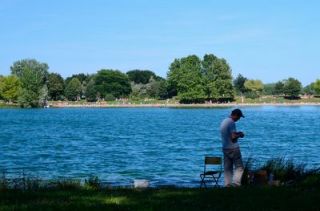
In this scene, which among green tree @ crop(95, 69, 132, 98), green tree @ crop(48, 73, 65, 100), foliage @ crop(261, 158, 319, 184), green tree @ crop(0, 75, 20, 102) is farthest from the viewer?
green tree @ crop(95, 69, 132, 98)

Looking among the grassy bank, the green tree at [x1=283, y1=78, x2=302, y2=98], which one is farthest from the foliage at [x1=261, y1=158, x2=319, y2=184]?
the green tree at [x1=283, y1=78, x2=302, y2=98]

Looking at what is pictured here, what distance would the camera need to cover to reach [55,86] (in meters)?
170

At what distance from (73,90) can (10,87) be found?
24601mm

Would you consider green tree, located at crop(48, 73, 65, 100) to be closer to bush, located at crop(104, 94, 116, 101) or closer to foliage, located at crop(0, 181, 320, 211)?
bush, located at crop(104, 94, 116, 101)

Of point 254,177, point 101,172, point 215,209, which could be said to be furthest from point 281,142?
point 215,209

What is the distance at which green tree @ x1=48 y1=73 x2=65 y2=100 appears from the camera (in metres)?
169

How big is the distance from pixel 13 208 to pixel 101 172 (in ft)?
49.8

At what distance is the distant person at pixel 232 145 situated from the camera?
1440 centimetres

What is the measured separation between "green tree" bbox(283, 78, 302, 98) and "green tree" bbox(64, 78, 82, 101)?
2673 inches

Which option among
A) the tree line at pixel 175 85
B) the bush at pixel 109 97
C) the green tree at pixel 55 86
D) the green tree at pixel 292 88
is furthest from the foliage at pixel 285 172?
the bush at pixel 109 97

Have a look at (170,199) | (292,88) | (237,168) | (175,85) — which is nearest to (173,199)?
(170,199)

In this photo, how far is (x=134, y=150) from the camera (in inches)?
1483

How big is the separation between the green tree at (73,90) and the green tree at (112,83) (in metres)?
8.35

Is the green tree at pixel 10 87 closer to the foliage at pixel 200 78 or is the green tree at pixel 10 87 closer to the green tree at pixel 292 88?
the foliage at pixel 200 78
